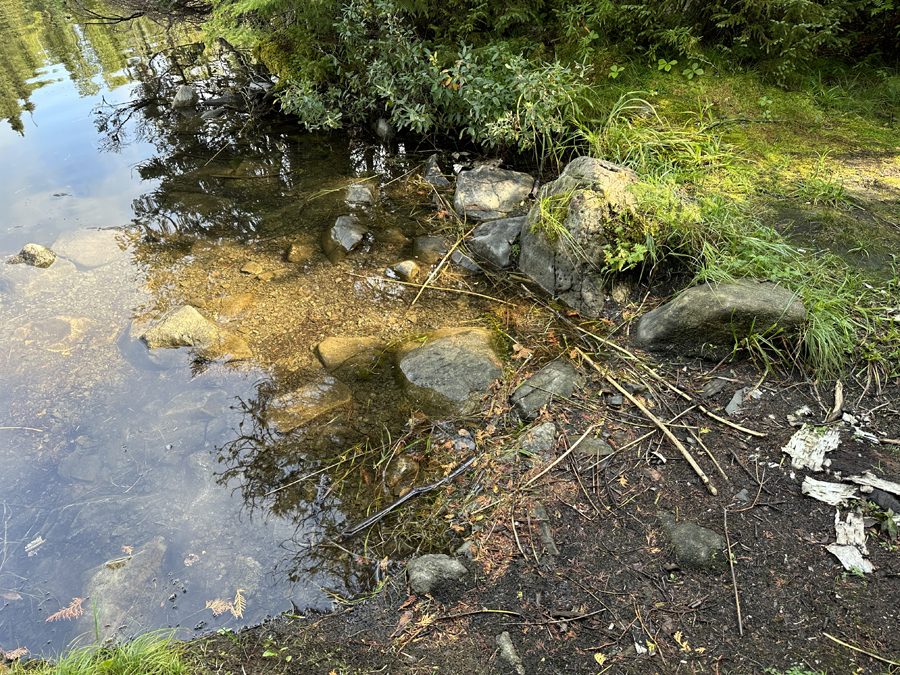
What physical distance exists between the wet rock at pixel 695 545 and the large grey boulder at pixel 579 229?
74.4 inches

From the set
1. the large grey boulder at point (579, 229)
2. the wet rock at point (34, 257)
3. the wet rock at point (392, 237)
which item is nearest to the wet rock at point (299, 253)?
the wet rock at point (392, 237)

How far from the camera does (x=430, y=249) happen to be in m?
5.05

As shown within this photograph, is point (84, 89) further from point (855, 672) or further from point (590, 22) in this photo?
point (855, 672)

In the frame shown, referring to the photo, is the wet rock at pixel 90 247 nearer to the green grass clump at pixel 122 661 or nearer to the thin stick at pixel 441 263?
the thin stick at pixel 441 263

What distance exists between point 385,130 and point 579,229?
147 inches

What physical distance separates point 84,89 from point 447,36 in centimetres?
699

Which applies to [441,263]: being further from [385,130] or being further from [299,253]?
[385,130]

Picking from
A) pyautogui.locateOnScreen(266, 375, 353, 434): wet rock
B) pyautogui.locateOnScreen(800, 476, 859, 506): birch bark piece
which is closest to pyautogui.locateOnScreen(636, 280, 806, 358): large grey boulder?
pyautogui.locateOnScreen(800, 476, 859, 506): birch bark piece

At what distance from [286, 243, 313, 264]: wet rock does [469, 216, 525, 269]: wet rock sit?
1667 mm

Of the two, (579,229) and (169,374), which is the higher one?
(579,229)

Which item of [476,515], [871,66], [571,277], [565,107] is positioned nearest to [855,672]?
[476,515]

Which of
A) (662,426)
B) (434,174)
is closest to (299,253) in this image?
(434,174)

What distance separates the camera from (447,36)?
5738mm

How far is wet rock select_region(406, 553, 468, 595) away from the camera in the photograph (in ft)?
8.49
